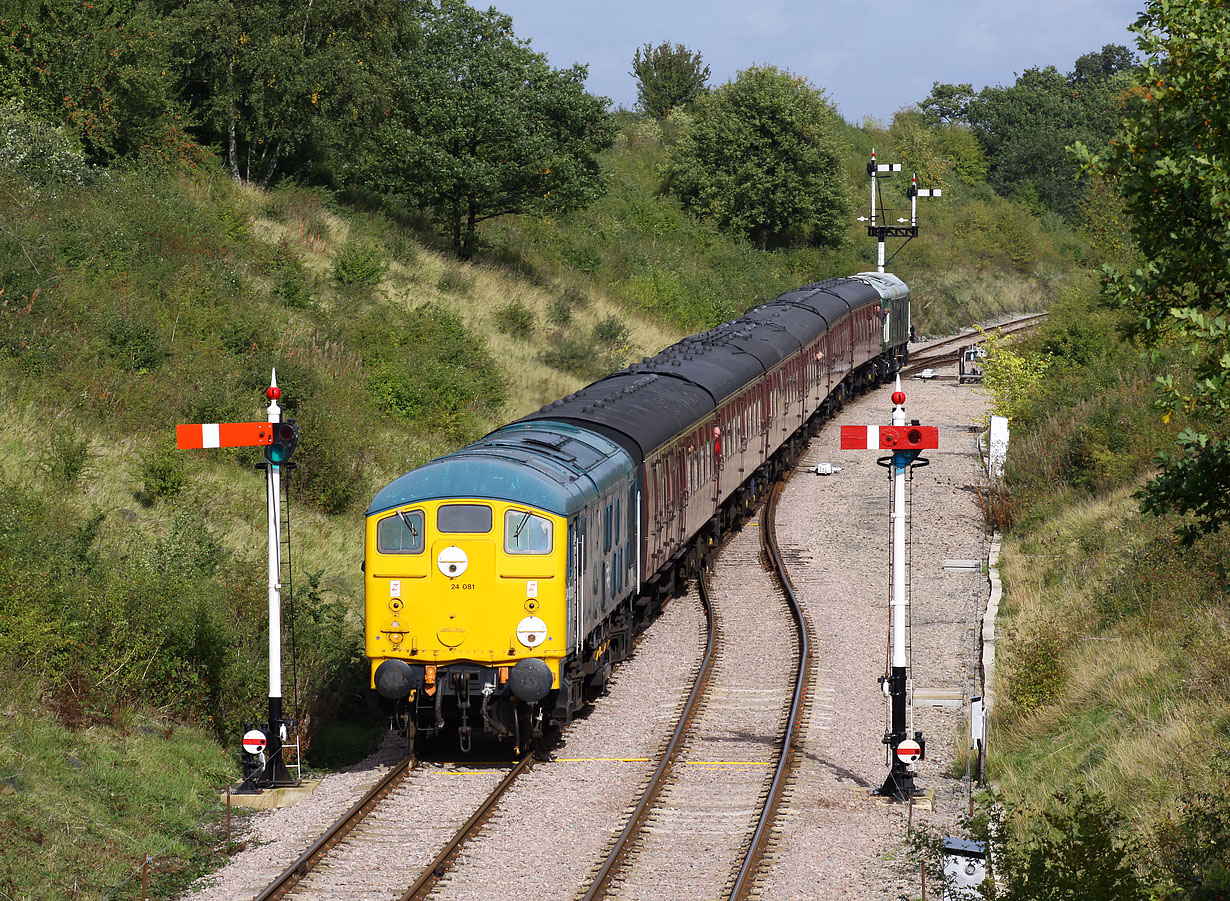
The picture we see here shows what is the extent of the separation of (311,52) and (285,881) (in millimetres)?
28597

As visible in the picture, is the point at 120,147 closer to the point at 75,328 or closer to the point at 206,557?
the point at 75,328

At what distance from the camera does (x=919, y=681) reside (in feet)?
57.8

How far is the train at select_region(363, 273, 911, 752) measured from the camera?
14195mm

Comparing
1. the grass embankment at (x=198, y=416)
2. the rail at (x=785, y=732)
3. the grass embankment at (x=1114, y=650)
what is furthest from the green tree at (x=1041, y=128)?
the rail at (x=785, y=732)

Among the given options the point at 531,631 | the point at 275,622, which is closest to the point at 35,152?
the point at 275,622

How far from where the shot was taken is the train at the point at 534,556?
1420cm

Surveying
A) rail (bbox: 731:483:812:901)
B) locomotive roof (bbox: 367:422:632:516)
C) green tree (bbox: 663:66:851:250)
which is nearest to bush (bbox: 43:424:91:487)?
locomotive roof (bbox: 367:422:632:516)

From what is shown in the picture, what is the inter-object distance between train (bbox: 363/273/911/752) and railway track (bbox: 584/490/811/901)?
125 cm

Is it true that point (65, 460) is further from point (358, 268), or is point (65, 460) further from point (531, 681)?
point (358, 268)

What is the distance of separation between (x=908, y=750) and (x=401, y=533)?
216 inches

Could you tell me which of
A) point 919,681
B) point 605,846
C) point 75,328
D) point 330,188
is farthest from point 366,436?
point 330,188

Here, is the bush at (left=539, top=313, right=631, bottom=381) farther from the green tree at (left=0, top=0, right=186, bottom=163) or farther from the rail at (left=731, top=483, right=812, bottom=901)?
the rail at (left=731, top=483, right=812, bottom=901)

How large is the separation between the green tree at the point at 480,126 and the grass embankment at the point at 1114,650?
18377 millimetres

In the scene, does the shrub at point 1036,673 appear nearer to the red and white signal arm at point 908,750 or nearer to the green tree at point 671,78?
the red and white signal arm at point 908,750
